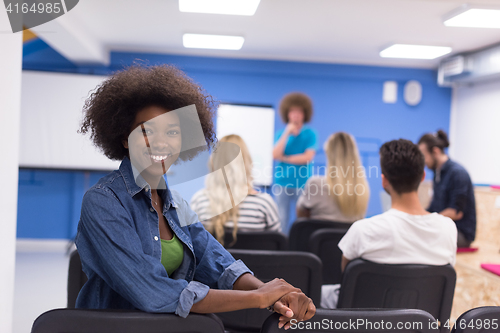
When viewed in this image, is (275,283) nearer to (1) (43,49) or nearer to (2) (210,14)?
(2) (210,14)

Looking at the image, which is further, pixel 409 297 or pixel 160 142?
pixel 409 297

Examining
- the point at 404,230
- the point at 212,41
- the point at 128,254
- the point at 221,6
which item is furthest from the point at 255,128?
the point at 128,254

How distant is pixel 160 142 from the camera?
1053 mm

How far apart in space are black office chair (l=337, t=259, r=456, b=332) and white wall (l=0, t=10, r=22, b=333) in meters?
1.22

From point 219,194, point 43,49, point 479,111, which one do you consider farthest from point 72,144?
point 479,111

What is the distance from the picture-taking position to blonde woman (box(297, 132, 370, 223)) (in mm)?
2324

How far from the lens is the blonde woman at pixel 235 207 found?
Answer: 190 cm

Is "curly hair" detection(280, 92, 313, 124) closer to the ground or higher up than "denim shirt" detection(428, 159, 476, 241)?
higher up

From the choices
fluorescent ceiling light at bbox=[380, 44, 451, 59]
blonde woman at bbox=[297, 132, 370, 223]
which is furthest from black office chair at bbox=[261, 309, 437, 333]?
fluorescent ceiling light at bbox=[380, 44, 451, 59]

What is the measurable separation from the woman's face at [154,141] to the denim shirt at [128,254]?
0.04 metres

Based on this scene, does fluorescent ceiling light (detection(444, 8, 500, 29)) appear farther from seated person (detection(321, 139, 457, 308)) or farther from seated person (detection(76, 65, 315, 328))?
seated person (detection(76, 65, 315, 328))

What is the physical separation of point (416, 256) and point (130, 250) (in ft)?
3.66

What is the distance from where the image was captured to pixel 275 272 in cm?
148

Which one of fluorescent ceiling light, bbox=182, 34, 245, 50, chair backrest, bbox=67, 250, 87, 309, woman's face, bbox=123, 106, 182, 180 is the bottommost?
chair backrest, bbox=67, 250, 87, 309
